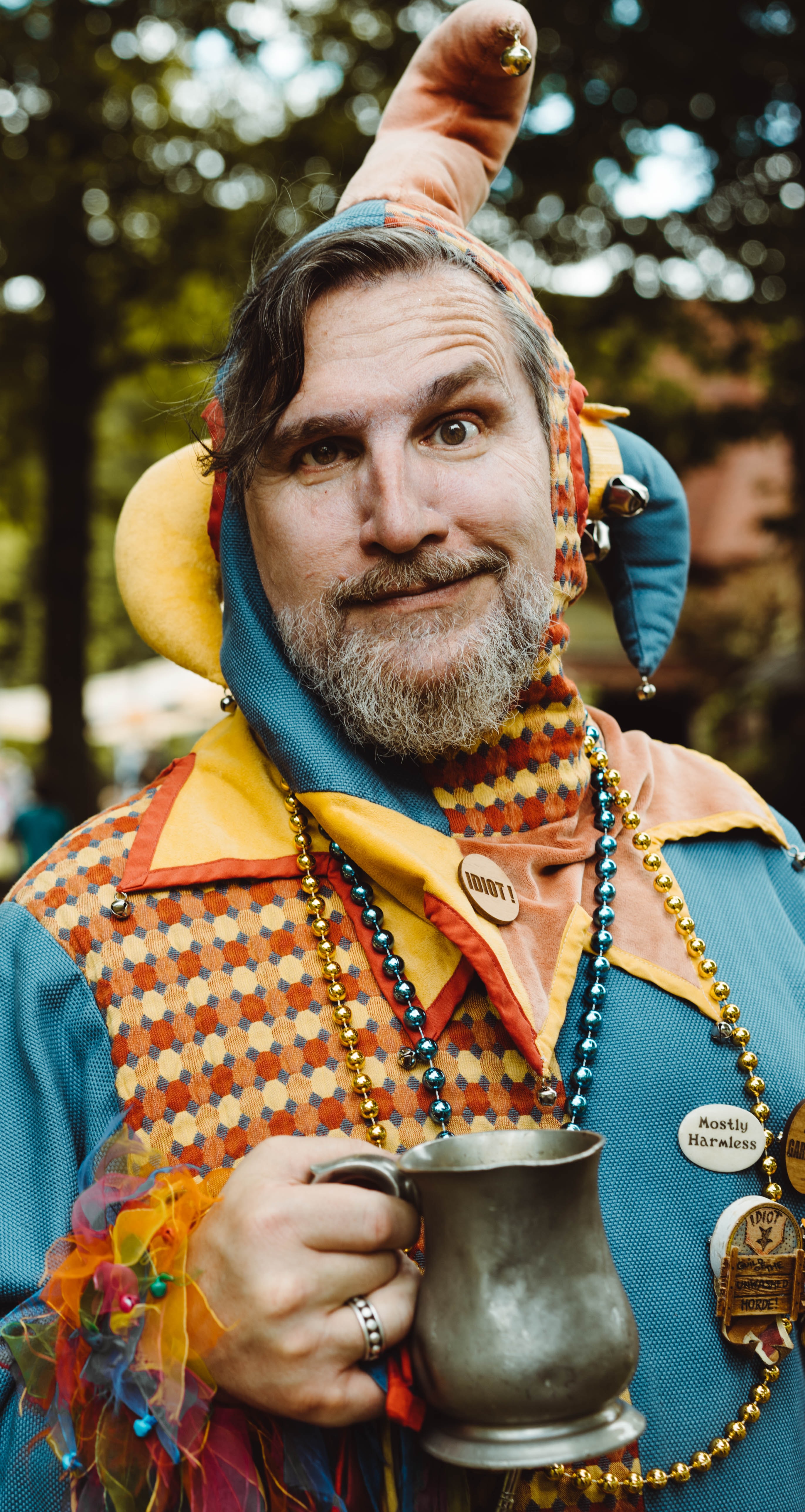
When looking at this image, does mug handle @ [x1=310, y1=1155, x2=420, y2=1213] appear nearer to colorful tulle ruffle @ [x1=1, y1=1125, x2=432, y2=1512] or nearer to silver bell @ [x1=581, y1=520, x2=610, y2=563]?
colorful tulle ruffle @ [x1=1, y1=1125, x2=432, y2=1512]

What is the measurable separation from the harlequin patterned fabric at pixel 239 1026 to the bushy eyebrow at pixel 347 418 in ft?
2.12

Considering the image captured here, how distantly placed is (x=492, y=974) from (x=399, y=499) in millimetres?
658

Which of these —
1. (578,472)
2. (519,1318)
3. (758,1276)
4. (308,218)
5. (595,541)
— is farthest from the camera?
(308,218)

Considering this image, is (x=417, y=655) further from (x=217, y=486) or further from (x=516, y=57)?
(x=516, y=57)

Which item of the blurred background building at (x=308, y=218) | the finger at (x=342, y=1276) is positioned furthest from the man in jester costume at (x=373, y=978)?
the blurred background building at (x=308, y=218)

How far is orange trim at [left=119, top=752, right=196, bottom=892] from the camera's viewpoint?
1652mm

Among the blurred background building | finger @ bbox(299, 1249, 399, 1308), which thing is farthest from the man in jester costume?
the blurred background building

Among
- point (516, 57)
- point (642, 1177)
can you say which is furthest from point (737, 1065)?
point (516, 57)

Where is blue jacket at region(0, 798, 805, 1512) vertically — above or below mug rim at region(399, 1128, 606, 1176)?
below

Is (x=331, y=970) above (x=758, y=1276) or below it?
above

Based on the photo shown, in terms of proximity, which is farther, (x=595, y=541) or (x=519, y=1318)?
(x=595, y=541)

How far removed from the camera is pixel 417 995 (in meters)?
1.64

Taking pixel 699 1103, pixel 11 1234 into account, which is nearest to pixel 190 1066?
pixel 11 1234

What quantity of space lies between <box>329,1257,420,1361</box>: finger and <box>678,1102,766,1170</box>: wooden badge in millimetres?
500
